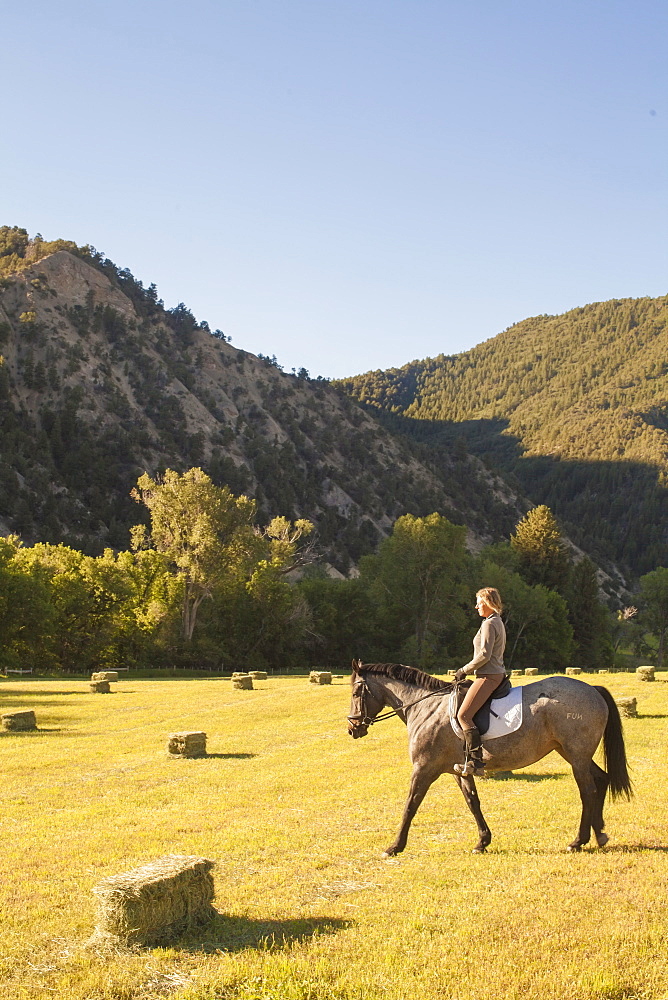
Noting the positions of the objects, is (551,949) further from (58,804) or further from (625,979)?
(58,804)

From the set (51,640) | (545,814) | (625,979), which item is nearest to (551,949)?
(625,979)

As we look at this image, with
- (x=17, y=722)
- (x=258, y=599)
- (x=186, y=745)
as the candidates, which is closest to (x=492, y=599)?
(x=186, y=745)

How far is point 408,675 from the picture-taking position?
13344 mm

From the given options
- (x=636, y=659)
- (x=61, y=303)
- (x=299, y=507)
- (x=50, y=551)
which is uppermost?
(x=61, y=303)

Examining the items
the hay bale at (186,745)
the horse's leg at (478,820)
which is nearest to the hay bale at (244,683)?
the hay bale at (186,745)

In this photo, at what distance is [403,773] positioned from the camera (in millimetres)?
19078

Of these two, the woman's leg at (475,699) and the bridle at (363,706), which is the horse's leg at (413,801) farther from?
the bridle at (363,706)

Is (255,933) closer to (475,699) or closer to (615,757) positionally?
(475,699)

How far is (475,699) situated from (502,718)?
1.71 ft

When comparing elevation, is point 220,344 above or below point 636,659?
above

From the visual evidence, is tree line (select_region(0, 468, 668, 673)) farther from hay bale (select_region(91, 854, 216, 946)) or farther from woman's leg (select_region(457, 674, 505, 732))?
hay bale (select_region(91, 854, 216, 946))

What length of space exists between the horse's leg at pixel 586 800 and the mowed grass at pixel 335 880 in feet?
1.14

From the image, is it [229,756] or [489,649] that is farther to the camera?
[229,756]

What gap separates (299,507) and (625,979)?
155 m
